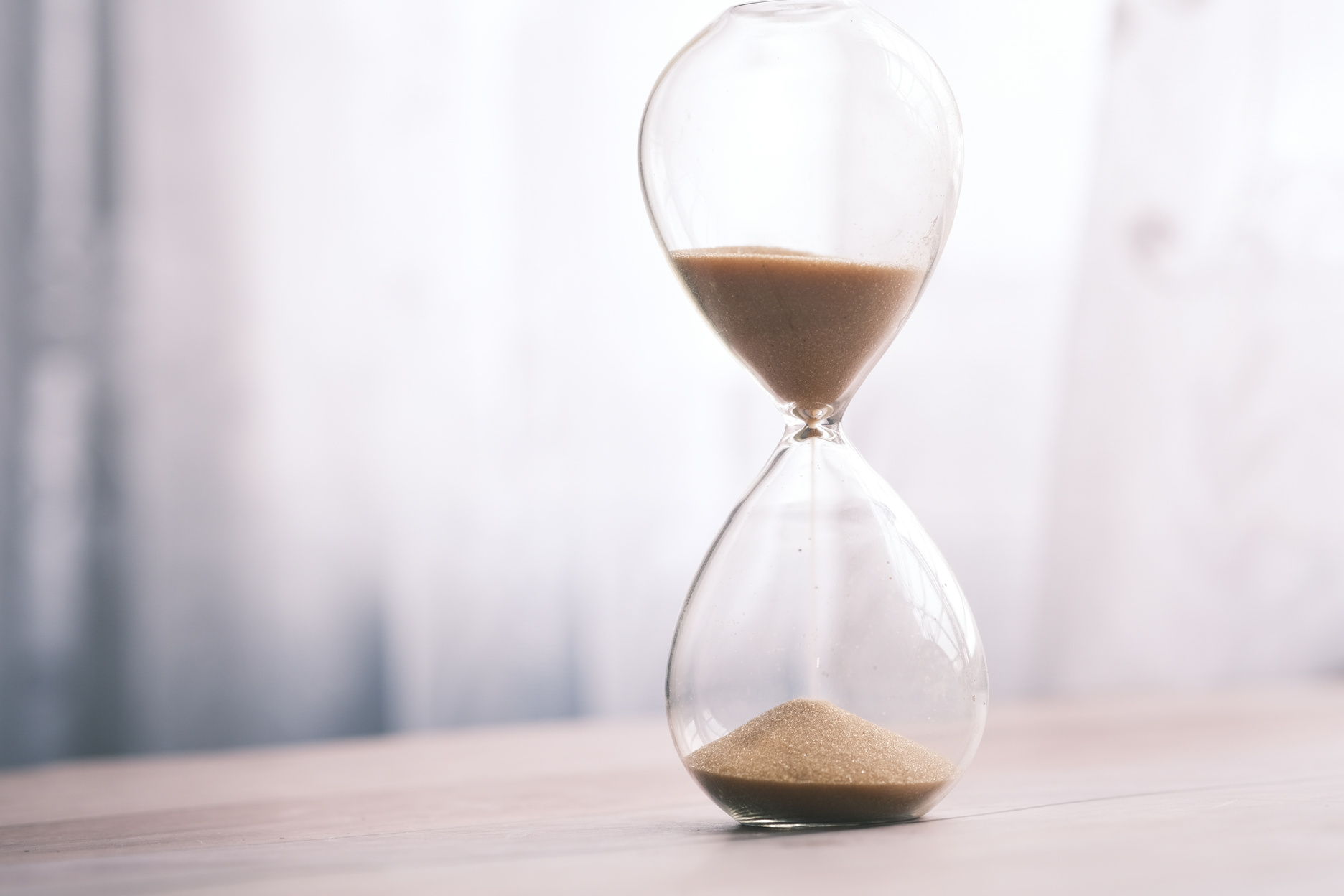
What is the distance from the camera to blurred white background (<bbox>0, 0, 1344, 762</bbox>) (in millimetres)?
2033

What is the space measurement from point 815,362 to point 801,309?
4 centimetres

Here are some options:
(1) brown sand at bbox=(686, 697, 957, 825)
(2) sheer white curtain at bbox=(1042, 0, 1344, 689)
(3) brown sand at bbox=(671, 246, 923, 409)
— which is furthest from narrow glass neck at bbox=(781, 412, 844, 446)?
(2) sheer white curtain at bbox=(1042, 0, 1344, 689)

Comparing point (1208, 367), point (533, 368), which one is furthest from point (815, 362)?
point (1208, 367)

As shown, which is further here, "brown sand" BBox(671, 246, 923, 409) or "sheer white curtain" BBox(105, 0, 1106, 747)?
"sheer white curtain" BBox(105, 0, 1106, 747)

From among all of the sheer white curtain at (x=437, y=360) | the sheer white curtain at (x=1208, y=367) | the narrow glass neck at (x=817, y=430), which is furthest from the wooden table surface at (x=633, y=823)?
the sheer white curtain at (x=1208, y=367)

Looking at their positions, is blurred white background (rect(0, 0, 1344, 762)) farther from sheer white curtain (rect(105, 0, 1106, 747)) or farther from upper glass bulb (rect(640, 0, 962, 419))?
upper glass bulb (rect(640, 0, 962, 419))

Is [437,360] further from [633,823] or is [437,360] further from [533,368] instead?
[633,823]

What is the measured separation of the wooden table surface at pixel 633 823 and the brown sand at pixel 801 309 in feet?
0.97

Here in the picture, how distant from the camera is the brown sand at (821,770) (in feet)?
2.66

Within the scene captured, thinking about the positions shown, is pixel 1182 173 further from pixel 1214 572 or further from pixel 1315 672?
pixel 1315 672

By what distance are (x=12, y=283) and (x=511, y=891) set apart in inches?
68.4

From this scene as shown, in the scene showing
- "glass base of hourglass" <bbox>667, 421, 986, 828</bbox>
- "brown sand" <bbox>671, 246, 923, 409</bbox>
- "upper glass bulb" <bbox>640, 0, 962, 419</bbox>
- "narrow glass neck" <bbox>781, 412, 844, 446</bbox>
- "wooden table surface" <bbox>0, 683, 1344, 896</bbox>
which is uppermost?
"upper glass bulb" <bbox>640, 0, 962, 419</bbox>

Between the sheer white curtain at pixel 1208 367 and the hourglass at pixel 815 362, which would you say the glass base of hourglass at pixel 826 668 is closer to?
the hourglass at pixel 815 362

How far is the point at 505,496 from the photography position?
215cm
